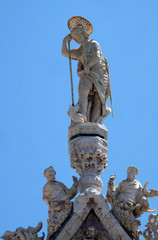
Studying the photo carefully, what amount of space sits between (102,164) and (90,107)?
6.29 ft

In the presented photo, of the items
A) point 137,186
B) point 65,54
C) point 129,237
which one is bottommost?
point 129,237

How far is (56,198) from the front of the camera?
81.3 feet

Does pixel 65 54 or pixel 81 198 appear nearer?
pixel 81 198

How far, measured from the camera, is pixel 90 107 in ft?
87.6

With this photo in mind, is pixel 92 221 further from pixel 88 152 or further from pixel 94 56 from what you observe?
pixel 94 56

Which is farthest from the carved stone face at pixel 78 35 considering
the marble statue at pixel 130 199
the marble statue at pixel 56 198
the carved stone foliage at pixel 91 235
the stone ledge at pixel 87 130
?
the carved stone foliage at pixel 91 235

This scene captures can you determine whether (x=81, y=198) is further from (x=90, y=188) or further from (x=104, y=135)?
(x=104, y=135)

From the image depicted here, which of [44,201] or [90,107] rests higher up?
[90,107]

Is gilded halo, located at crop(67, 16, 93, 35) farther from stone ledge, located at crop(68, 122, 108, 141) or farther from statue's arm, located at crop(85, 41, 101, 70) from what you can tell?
stone ledge, located at crop(68, 122, 108, 141)

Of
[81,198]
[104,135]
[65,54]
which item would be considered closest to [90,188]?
[81,198]

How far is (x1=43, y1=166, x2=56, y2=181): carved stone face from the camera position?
25062 mm

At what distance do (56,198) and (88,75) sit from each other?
3825 millimetres

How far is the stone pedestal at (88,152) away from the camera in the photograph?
25125 mm

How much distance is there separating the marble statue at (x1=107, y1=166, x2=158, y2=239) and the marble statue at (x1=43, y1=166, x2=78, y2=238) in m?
1.00
